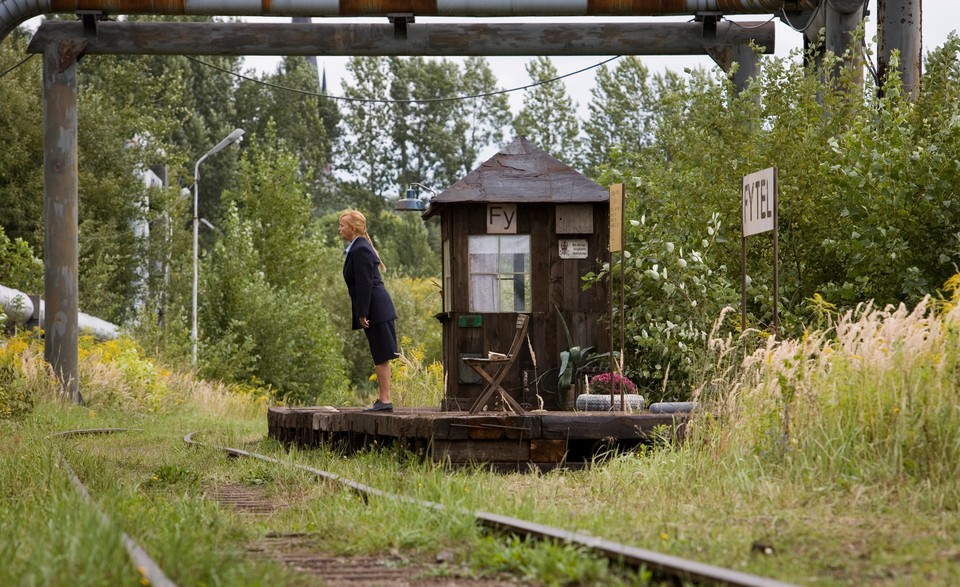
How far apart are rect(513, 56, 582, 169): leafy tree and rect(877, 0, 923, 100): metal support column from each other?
1672 inches

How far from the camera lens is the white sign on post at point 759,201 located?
9.76 metres

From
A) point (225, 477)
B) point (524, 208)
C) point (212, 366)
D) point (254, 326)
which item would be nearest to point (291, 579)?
point (225, 477)

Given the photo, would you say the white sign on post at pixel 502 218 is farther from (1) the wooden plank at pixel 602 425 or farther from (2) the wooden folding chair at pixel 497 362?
(1) the wooden plank at pixel 602 425

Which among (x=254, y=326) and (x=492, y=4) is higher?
(x=492, y=4)

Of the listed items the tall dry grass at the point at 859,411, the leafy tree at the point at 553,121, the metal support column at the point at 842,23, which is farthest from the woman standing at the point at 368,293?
the leafy tree at the point at 553,121

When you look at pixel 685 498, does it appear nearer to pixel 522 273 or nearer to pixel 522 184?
pixel 522 273

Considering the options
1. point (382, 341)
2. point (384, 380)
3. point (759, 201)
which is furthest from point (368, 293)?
point (759, 201)

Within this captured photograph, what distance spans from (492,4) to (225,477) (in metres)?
9.19

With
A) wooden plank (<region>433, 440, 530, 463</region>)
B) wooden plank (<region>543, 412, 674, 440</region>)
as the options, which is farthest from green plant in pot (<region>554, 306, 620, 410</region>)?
wooden plank (<region>433, 440, 530, 463</region>)

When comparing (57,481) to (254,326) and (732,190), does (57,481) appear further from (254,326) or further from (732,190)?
(254,326)

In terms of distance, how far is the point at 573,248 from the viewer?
47.7ft

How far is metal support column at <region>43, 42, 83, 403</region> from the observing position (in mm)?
19625

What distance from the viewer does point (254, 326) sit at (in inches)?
1497

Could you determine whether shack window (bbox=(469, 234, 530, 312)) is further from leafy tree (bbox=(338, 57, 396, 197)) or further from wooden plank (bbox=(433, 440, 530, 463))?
leafy tree (bbox=(338, 57, 396, 197))
